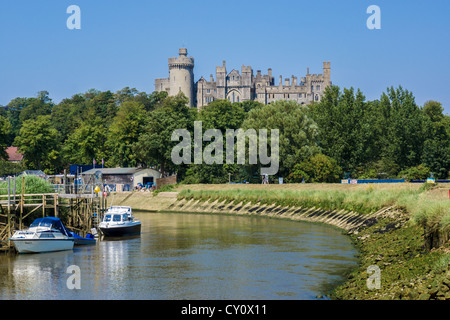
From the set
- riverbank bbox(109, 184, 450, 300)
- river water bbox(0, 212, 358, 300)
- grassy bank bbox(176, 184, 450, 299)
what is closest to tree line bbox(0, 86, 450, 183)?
riverbank bbox(109, 184, 450, 300)

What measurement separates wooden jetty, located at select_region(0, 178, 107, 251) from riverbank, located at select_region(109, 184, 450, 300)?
2245cm

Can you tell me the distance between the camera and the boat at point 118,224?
174 ft

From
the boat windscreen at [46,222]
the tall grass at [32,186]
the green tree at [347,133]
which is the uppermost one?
the green tree at [347,133]

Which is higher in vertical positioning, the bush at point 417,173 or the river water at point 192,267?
the bush at point 417,173

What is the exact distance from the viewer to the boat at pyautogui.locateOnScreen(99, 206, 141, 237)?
174ft

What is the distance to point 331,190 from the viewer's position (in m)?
73.3

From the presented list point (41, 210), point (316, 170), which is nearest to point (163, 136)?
point (316, 170)

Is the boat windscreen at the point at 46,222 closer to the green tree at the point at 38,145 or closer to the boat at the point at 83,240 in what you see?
the boat at the point at 83,240

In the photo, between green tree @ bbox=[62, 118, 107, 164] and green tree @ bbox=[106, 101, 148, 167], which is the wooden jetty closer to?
green tree @ bbox=[106, 101, 148, 167]

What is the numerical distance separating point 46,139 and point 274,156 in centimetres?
5197

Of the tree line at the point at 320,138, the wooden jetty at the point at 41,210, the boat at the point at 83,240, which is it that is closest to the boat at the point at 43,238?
the wooden jetty at the point at 41,210

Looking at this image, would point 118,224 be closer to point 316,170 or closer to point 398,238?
point 398,238

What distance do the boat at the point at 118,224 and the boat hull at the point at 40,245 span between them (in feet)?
27.8

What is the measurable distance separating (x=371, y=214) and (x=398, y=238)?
55.1ft
